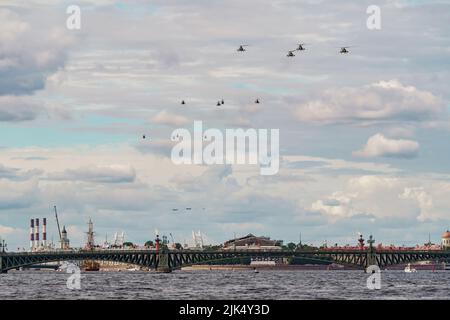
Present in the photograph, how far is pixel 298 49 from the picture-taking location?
460 ft
